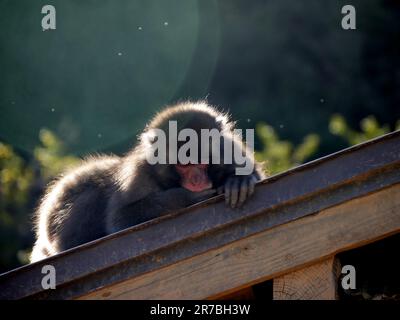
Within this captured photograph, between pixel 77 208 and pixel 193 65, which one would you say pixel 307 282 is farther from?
pixel 193 65

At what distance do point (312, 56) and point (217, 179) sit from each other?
20.2 ft

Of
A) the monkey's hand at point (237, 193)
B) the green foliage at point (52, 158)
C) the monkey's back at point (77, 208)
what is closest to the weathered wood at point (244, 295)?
the monkey's hand at point (237, 193)

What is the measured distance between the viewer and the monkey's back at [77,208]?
396 centimetres

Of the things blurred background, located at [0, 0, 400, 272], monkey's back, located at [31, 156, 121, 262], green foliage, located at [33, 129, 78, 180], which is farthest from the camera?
blurred background, located at [0, 0, 400, 272]

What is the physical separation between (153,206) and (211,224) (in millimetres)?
1064

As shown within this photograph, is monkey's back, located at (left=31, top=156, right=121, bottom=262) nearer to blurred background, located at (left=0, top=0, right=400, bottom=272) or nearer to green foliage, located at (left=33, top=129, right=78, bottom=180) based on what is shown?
green foliage, located at (left=33, top=129, right=78, bottom=180)

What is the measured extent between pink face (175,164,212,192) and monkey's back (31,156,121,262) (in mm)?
650

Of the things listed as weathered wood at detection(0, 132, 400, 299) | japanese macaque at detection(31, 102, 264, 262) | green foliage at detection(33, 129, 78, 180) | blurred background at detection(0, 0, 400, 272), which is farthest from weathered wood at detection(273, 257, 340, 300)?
blurred background at detection(0, 0, 400, 272)

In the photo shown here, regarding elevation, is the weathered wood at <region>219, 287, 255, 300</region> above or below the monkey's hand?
below

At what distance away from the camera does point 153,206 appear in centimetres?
357

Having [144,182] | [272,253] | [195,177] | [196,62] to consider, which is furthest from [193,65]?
[272,253]

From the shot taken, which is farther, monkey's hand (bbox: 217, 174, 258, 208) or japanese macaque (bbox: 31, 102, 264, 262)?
japanese macaque (bbox: 31, 102, 264, 262)

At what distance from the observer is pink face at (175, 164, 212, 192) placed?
3320 mm

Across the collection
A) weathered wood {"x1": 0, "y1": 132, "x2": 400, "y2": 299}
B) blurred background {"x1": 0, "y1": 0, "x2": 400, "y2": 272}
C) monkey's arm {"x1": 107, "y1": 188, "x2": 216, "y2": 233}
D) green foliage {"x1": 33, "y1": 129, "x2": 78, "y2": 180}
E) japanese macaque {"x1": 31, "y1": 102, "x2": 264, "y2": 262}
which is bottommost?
weathered wood {"x1": 0, "y1": 132, "x2": 400, "y2": 299}
